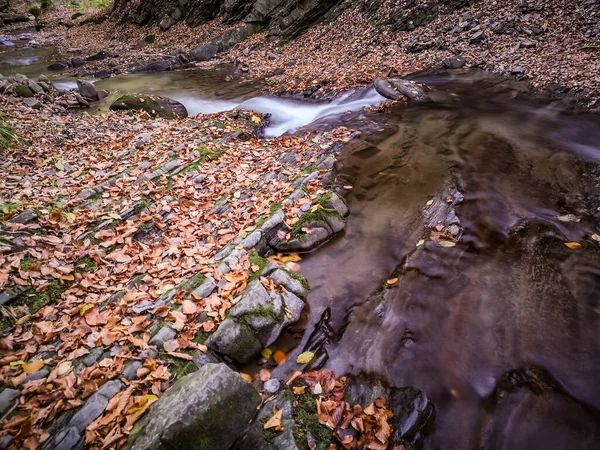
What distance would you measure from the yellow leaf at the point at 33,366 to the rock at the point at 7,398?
8.4 inches

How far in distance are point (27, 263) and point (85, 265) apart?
2.19ft

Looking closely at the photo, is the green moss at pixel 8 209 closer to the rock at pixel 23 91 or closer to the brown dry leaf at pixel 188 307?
the brown dry leaf at pixel 188 307

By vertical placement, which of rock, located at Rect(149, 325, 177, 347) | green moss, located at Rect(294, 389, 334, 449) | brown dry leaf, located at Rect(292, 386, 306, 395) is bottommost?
brown dry leaf, located at Rect(292, 386, 306, 395)

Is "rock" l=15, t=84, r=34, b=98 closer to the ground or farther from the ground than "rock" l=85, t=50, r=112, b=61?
farther from the ground

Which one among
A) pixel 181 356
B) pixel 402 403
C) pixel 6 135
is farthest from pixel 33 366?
pixel 6 135

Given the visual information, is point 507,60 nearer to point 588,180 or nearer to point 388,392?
point 588,180

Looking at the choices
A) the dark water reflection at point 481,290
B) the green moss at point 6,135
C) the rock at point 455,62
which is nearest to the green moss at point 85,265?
the dark water reflection at point 481,290

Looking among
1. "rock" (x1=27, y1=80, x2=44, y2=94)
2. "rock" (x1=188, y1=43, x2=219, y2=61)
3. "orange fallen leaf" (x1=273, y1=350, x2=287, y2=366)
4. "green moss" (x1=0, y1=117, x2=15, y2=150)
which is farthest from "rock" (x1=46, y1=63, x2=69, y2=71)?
"orange fallen leaf" (x1=273, y1=350, x2=287, y2=366)

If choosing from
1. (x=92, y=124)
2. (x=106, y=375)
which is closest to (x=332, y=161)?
(x=106, y=375)

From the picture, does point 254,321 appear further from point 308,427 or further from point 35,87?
point 35,87

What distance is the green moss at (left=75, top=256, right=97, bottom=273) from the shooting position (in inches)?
181

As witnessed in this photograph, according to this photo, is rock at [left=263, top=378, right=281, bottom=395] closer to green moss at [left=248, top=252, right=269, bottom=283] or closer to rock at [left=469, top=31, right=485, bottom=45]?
green moss at [left=248, top=252, right=269, bottom=283]

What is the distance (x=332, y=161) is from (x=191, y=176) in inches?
123

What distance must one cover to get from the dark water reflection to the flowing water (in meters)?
0.02
